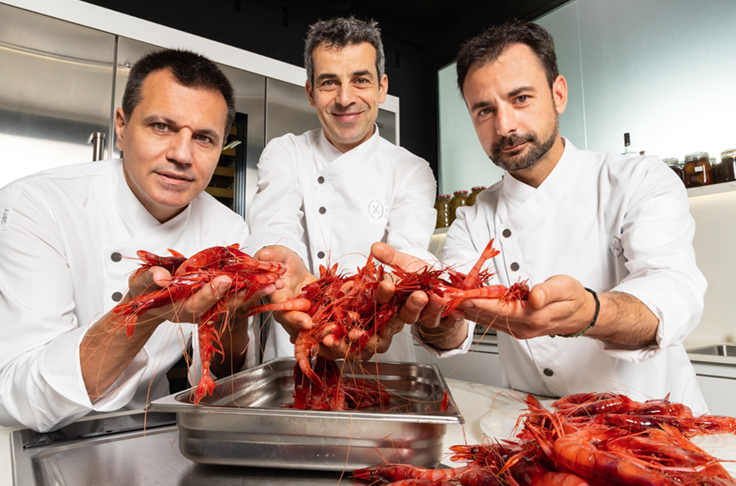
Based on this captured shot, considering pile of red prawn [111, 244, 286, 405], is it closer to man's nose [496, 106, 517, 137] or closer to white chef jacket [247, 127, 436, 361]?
white chef jacket [247, 127, 436, 361]

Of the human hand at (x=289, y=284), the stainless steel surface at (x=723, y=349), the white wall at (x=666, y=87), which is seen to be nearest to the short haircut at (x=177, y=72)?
the human hand at (x=289, y=284)

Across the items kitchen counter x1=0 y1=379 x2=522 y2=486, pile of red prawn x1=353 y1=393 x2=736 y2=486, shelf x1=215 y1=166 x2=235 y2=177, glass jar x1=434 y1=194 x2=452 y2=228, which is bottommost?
kitchen counter x1=0 y1=379 x2=522 y2=486

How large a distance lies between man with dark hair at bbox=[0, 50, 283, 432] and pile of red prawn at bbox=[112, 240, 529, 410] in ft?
0.40

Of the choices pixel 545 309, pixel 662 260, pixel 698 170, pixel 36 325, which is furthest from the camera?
pixel 698 170

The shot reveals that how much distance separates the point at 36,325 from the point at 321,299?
0.91 meters

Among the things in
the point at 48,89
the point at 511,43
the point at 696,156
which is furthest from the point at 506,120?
the point at 48,89

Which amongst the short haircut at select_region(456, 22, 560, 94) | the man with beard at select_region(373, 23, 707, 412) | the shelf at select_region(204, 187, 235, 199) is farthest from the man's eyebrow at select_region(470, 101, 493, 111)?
the shelf at select_region(204, 187, 235, 199)

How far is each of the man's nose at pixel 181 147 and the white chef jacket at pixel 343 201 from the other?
0.51 metres

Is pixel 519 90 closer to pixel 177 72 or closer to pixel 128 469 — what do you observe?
pixel 177 72

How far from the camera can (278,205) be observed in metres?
2.18

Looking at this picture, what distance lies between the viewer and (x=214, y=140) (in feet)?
5.95

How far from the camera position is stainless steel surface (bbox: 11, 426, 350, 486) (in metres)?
0.93

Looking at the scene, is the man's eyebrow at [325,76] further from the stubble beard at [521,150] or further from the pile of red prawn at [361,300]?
the pile of red prawn at [361,300]

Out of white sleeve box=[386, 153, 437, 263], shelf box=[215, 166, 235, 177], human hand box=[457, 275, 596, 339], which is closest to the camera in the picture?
human hand box=[457, 275, 596, 339]
